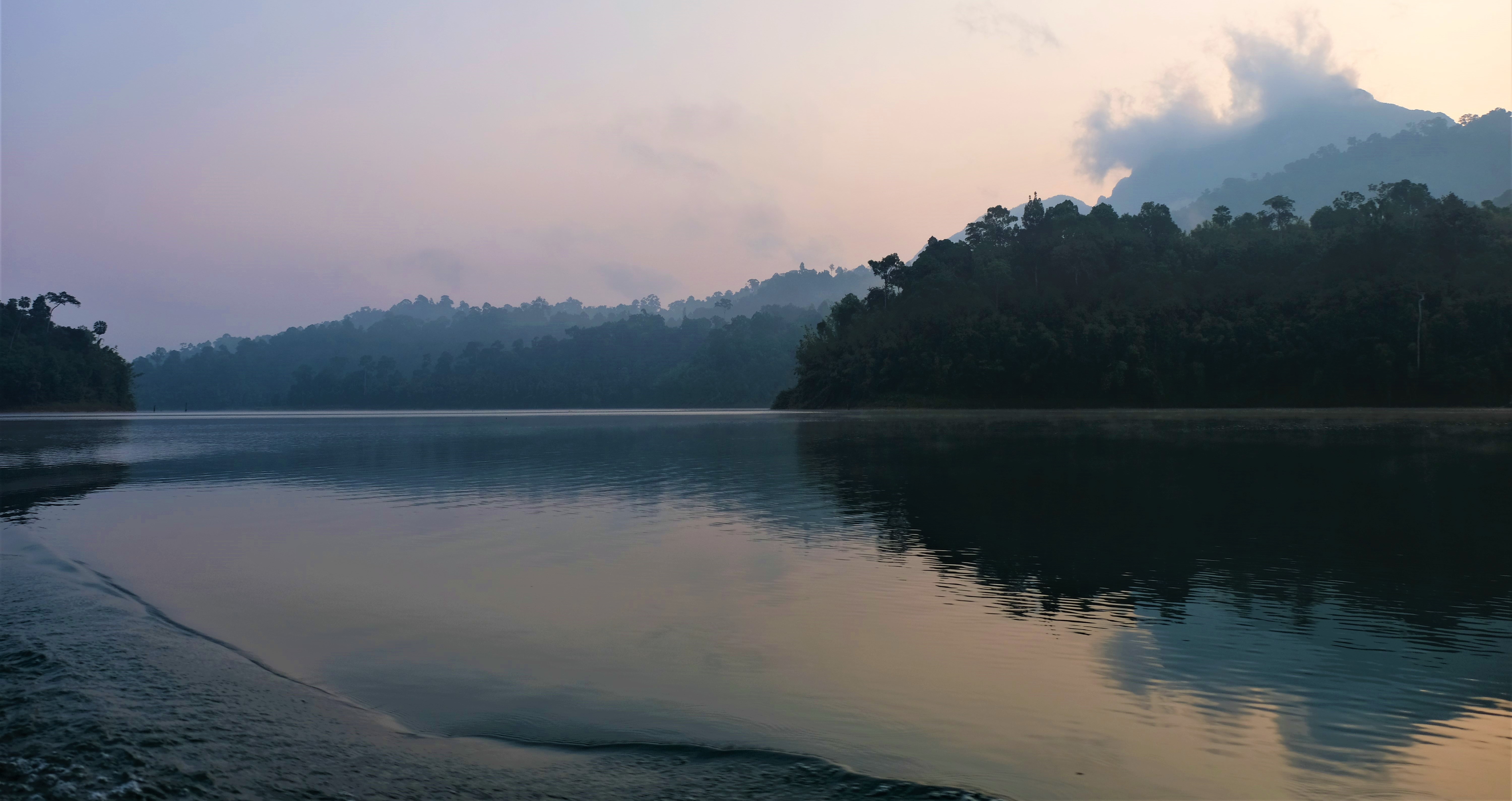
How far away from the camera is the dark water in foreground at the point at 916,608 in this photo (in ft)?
24.8

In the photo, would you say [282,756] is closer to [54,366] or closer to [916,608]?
[916,608]

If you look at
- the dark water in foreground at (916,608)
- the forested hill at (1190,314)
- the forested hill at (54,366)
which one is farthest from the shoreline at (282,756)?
the forested hill at (54,366)

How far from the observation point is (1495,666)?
9281 millimetres

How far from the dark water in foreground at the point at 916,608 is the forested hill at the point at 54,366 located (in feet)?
482

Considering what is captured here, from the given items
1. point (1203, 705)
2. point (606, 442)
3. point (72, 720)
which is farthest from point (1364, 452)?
point (72, 720)

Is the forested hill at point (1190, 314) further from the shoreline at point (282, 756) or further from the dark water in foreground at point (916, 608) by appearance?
the shoreline at point (282, 756)

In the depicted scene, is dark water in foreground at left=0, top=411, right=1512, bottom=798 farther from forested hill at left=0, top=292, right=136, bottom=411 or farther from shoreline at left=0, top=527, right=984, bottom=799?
forested hill at left=0, top=292, right=136, bottom=411

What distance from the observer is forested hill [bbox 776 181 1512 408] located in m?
113

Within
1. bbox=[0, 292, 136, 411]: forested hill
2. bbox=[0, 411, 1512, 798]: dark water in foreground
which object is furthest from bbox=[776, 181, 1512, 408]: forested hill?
bbox=[0, 292, 136, 411]: forested hill

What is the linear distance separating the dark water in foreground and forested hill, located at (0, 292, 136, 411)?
146833 mm

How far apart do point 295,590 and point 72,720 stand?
6239 mm

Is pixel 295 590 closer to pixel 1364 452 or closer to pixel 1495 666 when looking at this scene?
pixel 1495 666

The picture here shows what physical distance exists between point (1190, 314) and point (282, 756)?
14622 centimetres

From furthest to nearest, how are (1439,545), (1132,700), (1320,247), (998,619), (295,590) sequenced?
(1320,247) < (1439,545) < (295,590) < (998,619) < (1132,700)
